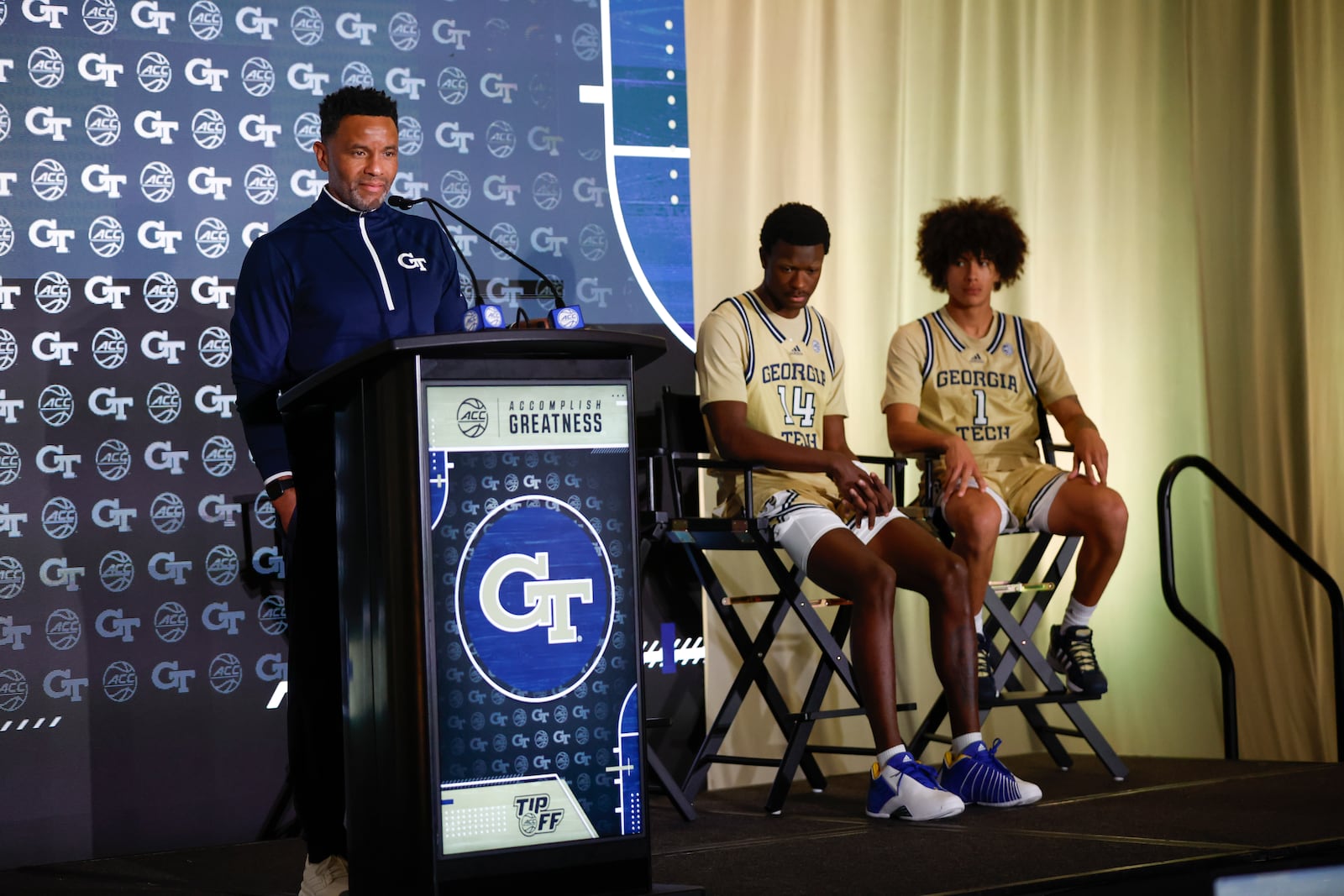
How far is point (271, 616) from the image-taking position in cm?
356

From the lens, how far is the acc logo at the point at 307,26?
365cm

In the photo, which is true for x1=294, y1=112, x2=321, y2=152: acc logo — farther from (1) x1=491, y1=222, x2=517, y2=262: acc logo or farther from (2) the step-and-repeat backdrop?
(1) x1=491, y1=222, x2=517, y2=262: acc logo

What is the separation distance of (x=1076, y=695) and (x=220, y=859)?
85.0 inches

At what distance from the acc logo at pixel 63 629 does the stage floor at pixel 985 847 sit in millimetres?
519

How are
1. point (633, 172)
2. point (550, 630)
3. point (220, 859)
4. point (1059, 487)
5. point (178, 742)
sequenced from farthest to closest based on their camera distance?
point (633, 172)
point (1059, 487)
point (178, 742)
point (220, 859)
point (550, 630)

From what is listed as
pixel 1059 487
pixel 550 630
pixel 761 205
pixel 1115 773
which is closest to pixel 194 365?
pixel 761 205

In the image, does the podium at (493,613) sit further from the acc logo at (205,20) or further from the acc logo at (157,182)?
the acc logo at (205,20)

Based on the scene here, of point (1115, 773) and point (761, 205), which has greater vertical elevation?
point (761, 205)

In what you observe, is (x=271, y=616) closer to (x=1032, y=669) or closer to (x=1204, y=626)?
(x=1032, y=669)

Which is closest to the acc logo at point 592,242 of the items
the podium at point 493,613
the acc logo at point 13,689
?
the acc logo at point 13,689

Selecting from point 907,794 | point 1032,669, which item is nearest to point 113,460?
point 907,794

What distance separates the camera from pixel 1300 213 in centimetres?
477

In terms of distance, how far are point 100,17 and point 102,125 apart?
273 millimetres

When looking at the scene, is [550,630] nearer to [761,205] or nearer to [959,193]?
[761,205]
